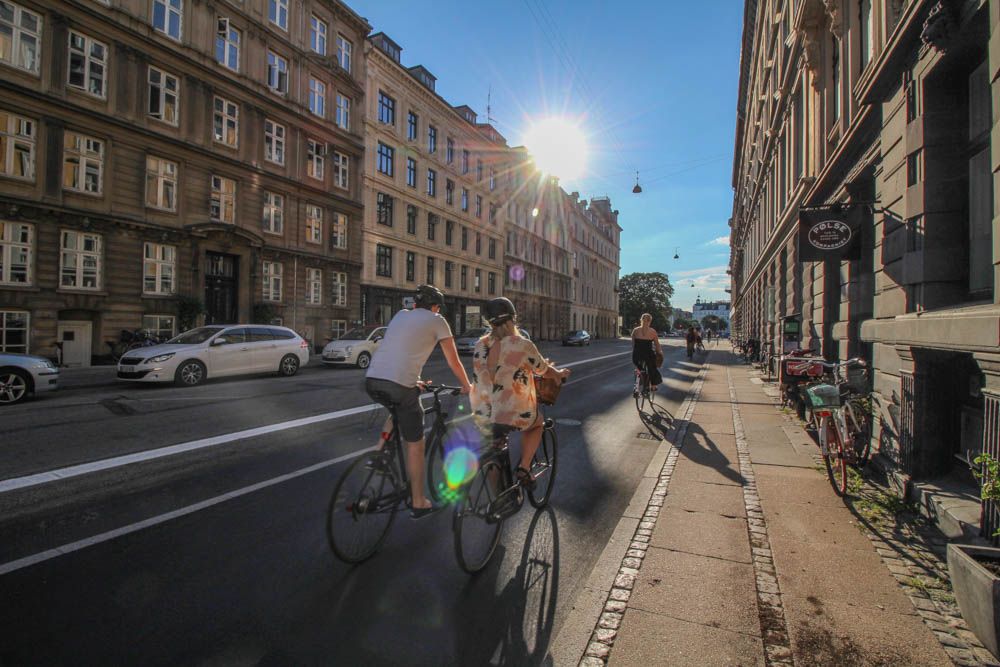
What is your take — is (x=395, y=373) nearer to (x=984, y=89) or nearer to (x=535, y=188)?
(x=984, y=89)

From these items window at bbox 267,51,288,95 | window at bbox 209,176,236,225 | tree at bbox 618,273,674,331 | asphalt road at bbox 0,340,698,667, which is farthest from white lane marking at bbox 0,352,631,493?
tree at bbox 618,273,674,331

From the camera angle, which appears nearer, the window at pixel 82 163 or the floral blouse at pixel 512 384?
the floral blouse at pixel 512 384

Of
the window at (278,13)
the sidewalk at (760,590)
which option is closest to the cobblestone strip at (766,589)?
the sidewalk at (760,590)

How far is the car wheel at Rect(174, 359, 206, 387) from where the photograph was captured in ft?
39.2

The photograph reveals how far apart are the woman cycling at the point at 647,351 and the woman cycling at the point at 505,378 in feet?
21.3

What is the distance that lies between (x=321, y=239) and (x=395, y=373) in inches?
978

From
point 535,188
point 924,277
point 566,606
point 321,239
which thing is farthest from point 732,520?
point 535,188

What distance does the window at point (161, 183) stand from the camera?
18.8m

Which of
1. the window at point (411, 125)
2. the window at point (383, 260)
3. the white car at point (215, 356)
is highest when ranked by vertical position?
the window at point (411, 125)

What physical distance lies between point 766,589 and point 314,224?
86.7ft

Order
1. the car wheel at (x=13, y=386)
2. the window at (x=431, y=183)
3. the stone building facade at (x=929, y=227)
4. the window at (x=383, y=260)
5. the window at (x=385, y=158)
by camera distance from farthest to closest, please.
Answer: the window at (x=431, y=183)
the window at (x=385, y=158)
the window at (x=383, y=260)
the car wheel at (x=13, y=386)
the stone building facade at (x=929, y=227)

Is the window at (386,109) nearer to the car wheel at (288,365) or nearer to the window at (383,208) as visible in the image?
the window at (383,208)

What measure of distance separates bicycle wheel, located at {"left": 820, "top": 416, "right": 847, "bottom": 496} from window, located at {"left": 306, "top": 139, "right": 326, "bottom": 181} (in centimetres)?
2601

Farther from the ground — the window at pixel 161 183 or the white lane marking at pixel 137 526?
the window at pixel 161 183
